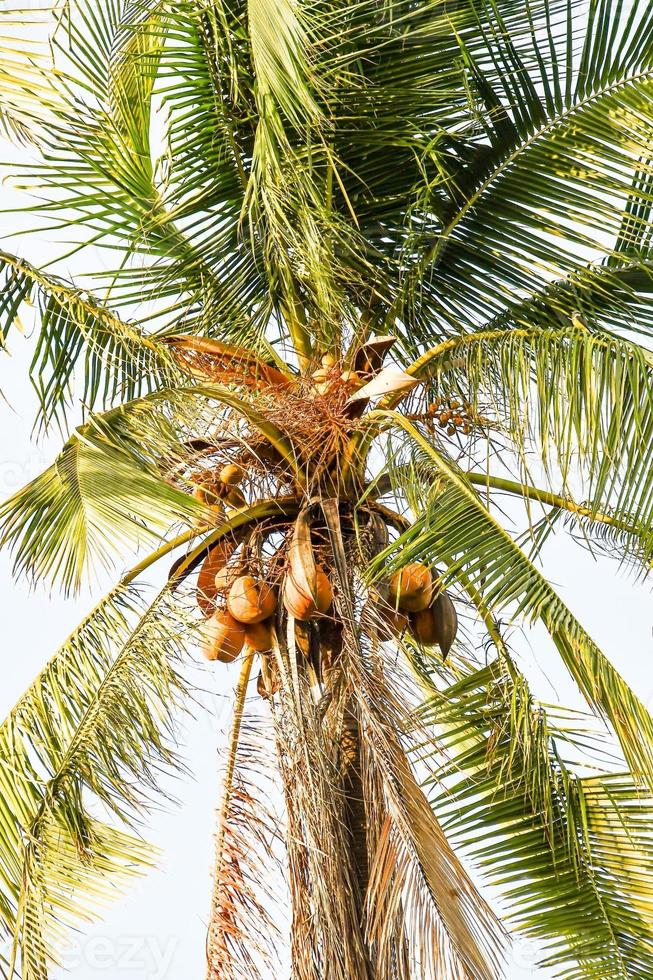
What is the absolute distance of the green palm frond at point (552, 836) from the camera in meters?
5.08

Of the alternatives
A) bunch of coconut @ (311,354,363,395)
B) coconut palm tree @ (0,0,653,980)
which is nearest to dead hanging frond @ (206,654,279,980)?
coconut palm tree @ (0,0,653,980)

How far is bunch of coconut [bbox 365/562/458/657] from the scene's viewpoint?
5.20 m

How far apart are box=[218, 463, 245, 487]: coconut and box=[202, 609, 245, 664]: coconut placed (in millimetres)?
543

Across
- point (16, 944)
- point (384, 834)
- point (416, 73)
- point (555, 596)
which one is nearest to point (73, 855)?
point (16, 944)

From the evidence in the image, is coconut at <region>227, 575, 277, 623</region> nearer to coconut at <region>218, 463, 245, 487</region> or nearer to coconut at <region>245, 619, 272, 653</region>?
coconut at <region>245, 619, 272, 653</region>

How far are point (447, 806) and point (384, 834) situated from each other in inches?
19.4

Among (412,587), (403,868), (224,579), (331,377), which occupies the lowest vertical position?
(403,868)

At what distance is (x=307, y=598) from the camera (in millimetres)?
5211

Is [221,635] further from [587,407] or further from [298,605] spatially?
[587,407]

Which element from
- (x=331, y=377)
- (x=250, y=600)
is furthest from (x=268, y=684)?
(x=331, y=377)

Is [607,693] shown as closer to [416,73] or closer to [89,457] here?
[89,457]

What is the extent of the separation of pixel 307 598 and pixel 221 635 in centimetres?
43

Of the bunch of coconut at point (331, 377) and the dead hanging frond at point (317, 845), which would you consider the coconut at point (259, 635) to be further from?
the bunch of coconut at point (331, 377)

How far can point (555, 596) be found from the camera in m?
4.67
